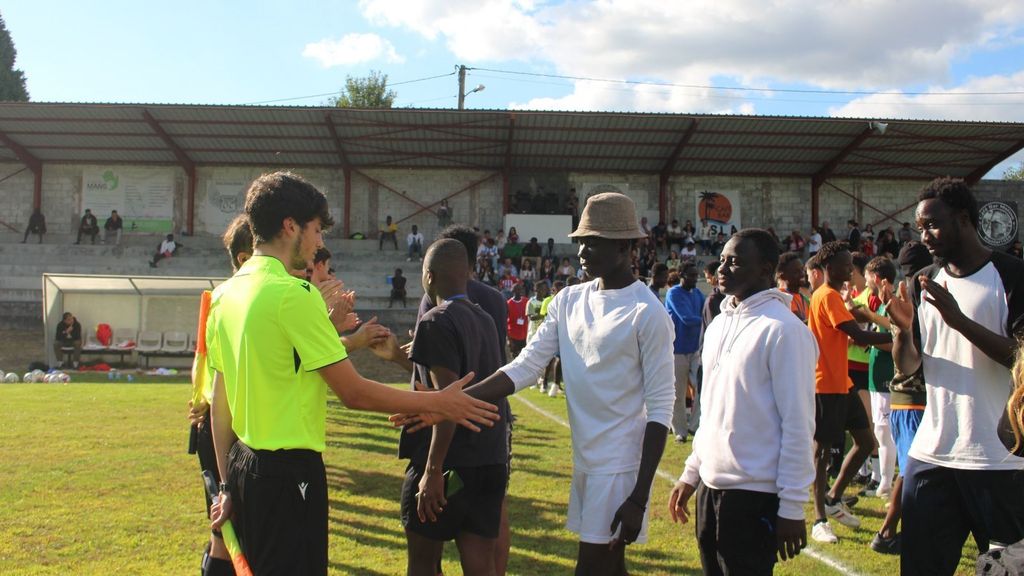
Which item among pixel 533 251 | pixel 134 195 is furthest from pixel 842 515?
pixel 134 195

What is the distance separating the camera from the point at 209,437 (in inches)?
161

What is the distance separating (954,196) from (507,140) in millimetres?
28289

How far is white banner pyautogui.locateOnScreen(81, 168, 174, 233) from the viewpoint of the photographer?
3350cm

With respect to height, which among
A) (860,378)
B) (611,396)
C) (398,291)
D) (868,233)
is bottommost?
(860,378)

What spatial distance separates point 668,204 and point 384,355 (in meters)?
30.9

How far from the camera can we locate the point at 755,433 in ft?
10.4

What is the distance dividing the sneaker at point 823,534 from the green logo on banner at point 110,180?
33466 mm

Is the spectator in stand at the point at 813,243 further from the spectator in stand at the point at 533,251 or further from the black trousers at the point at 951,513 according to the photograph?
the black trousers at the point at 951,513

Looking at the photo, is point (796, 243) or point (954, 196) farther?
point (796, 243)

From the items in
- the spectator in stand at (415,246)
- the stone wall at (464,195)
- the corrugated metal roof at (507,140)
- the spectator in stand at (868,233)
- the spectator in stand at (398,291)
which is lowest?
the spectator in stand at (398,291)

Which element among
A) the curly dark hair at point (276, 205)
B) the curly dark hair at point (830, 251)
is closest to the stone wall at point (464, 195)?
the curly dark hair at point (830, 251)

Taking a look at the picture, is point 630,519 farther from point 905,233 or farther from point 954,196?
point 905,233

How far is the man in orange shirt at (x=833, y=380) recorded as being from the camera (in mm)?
5988

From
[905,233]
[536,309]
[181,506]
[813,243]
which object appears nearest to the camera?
[181,506]
